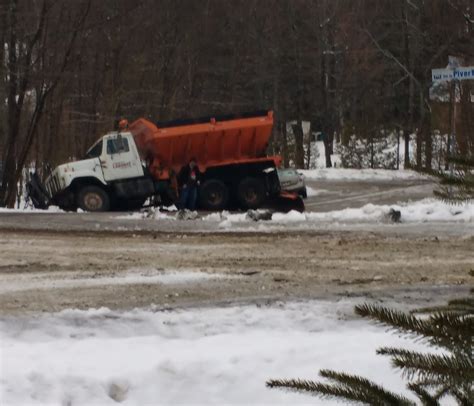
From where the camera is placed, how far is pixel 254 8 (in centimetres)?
5009

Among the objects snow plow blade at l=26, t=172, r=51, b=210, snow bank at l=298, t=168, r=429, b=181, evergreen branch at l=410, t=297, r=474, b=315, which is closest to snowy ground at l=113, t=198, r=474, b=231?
snow plow blade at l=26, t=172, r=51, b=210

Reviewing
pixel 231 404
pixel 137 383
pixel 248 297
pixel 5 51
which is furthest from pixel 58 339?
pixel 5 51

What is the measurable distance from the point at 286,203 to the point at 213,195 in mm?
2147

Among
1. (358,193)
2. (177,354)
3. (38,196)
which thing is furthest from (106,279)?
(358,193)

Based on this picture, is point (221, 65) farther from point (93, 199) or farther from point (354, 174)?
point (93, 199)

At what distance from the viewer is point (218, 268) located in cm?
1159

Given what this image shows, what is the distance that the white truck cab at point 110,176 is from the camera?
2450cm

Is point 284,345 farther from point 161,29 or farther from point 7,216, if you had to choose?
point 161,29

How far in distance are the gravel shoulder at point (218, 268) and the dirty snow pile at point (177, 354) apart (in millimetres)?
866

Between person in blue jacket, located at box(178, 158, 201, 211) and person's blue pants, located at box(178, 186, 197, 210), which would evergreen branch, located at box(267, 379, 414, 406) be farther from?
person's blue pants, located at box(178, 186, 197, 210)

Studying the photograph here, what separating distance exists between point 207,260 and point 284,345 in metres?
5.41

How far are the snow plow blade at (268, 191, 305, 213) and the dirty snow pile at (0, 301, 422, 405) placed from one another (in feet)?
49.4

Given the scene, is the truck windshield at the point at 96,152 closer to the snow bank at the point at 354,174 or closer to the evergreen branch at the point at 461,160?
the snow bank at the point at 354,174

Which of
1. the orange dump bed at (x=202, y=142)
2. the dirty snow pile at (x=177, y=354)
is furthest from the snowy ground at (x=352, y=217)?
the dirty snow pile at (x=177, y=354)
